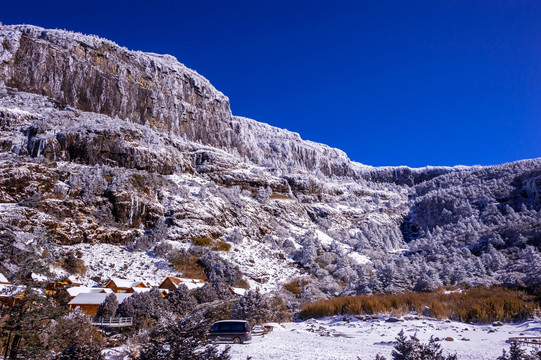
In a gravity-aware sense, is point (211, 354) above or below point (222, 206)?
below

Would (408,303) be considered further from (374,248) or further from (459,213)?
(459,213)

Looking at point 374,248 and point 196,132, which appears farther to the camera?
point 196,132

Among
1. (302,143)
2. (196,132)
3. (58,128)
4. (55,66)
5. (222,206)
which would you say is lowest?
(222,206)

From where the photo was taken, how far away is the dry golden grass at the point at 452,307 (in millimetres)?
14320

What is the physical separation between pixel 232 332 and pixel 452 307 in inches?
433

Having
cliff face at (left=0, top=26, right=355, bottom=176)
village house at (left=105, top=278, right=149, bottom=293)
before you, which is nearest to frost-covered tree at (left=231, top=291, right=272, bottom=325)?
village house at (left=105, top=278, right=149, bottom=293)

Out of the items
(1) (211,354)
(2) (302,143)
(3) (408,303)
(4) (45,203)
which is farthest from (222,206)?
(2) (302,143)

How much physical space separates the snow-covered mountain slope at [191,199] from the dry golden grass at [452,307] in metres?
9.44

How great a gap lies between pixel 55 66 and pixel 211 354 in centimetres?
9221

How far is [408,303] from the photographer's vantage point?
18.2m

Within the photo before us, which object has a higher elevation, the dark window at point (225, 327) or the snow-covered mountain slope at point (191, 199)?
the snow-covered mountain slope at point (191, 199)

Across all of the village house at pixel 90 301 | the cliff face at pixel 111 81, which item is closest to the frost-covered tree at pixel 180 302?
the village house at pixel 90 301

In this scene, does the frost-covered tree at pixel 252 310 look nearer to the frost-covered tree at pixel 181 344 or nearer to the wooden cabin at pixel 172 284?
the frost-covered tree at pixel 181 344

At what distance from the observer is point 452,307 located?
52.7ft
